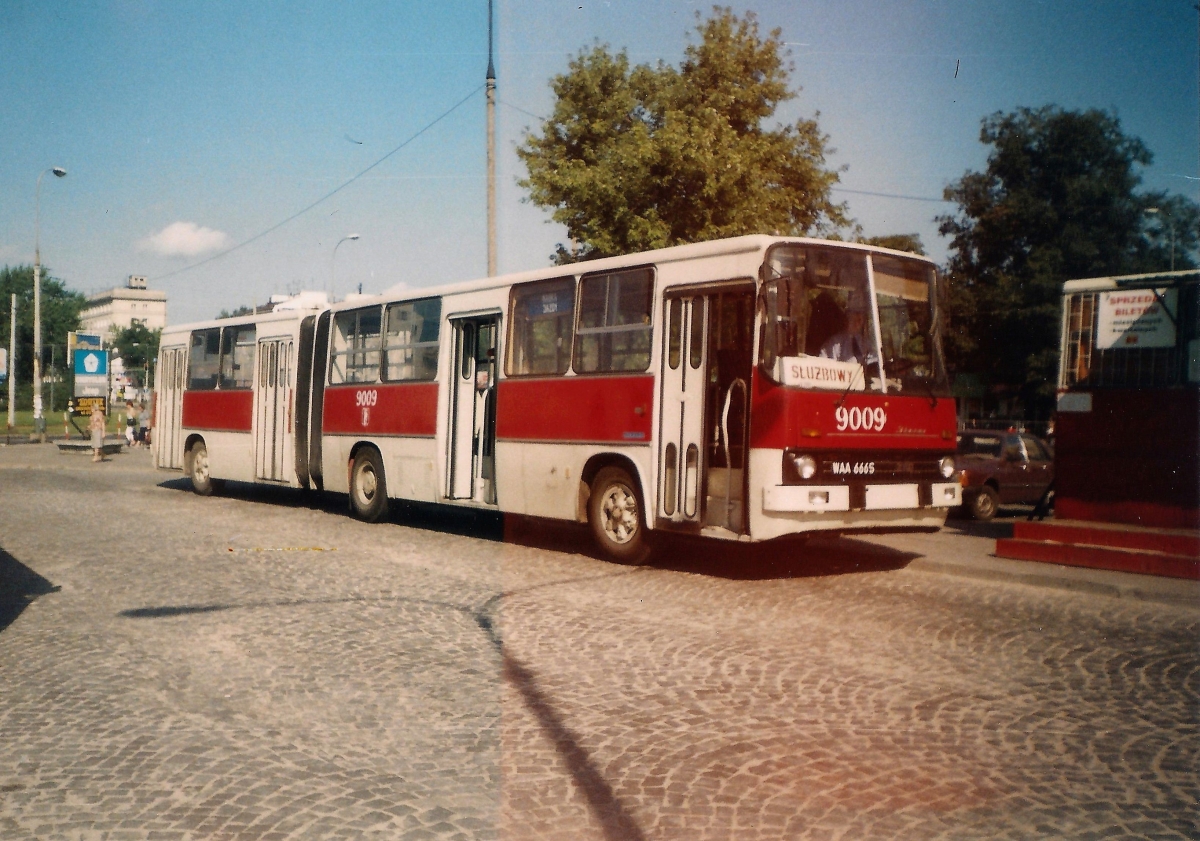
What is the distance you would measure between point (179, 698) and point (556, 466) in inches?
269

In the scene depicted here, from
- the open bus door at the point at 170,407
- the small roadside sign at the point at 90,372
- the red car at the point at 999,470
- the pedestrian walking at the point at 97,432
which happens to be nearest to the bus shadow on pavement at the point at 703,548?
the open bus door at the point at 170,407

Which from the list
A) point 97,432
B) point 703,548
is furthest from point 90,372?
point 703,548

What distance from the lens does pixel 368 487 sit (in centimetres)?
1656

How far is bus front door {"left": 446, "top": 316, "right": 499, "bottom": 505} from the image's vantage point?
46.9 feet

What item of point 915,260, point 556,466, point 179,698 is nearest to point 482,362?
point 556,466

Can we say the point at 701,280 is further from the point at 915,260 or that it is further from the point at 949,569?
the point at 949,569

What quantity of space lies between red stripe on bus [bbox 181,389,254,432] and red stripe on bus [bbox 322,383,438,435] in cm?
282

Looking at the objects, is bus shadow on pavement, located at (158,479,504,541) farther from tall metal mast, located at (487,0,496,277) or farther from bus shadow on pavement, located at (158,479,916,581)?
tall metal mast, located at (487,0,496,277)

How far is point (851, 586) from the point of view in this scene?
10.8 meters

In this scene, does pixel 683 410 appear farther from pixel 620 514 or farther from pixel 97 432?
pixel 97 432

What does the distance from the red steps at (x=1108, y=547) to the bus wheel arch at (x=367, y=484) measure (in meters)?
8.22

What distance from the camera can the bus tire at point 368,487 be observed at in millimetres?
16109

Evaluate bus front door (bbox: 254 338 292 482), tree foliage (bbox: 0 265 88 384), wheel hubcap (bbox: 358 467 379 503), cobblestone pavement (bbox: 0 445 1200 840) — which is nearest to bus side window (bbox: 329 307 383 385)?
wheel hubcap (bbox: 358 467 379 503)

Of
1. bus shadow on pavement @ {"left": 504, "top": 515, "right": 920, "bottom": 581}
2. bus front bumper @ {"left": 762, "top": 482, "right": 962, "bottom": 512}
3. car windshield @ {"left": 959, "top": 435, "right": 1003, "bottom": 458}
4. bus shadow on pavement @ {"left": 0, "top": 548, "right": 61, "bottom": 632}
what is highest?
car windshield @ {"left": 959, "top": 435, "right": 1003, "bottom": 458}
